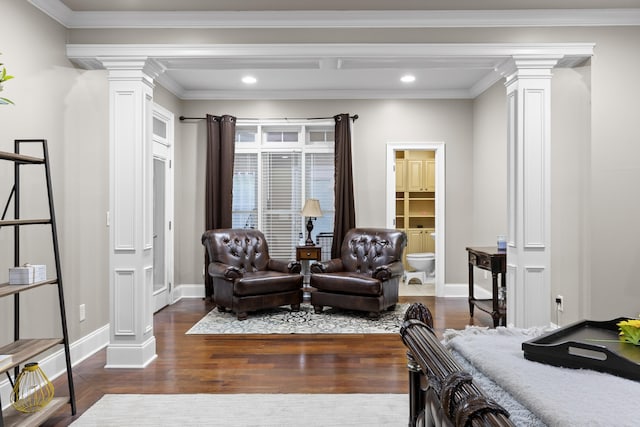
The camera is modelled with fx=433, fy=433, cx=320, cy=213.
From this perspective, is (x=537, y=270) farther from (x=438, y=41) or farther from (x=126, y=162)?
(x=126, y=162)

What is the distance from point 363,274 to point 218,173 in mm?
2443

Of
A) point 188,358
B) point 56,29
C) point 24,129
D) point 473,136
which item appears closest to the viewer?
point 24,129

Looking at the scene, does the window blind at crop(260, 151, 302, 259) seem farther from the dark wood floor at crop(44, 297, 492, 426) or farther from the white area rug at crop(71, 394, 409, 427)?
the white area rug at crop(71, 394, 409, 427)

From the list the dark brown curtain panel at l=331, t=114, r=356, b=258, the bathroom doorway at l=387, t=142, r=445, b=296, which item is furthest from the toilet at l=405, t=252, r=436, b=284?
the dark brown curtain panel at l=331, t=114, r=356, b=258

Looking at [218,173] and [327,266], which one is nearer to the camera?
[327,266]

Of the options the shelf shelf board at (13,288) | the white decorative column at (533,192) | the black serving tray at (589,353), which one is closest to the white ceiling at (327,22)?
the white decorative column at (533,192)

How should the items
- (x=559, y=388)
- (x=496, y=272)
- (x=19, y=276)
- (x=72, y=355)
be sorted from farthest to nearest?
(x=496, y=272)
(x=72, y=355)
(x=19, y=276)
(x=559, y=388)

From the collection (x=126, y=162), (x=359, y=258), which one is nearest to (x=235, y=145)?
(x=359, y=258)

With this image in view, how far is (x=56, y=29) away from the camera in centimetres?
333

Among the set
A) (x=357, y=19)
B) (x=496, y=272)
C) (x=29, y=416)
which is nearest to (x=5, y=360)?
(x=29, y=416)

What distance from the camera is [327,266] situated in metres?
5.29

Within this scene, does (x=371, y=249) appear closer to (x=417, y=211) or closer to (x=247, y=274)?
(x=247, y=274)

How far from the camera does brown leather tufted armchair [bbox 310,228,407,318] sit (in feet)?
15.8

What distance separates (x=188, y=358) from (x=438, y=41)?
3308 mm
